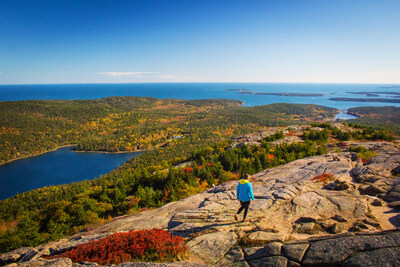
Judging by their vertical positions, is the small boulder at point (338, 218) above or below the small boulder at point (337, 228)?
below

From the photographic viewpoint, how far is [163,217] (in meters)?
19.8

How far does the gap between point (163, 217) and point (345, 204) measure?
16.3 metres

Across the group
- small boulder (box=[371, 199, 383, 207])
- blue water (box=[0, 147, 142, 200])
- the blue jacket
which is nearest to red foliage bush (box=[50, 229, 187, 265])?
the blue jacket

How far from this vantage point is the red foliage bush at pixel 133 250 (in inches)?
423

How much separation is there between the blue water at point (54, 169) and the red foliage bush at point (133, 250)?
147 metres

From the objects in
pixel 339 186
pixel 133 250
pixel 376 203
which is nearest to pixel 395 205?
pixel 376 203

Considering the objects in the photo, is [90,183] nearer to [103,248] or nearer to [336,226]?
[103,248]

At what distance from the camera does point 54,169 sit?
151 metres

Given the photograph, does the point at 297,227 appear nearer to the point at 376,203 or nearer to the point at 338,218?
the point at 338,218

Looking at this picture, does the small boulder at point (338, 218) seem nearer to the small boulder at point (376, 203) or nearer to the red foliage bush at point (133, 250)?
the small boulder at point (376, 203)

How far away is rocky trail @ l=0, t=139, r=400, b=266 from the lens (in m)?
8.73

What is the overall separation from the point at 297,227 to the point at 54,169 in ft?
606

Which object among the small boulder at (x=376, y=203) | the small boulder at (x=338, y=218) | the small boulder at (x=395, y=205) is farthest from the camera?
the small boulder at (x=376, y=203)

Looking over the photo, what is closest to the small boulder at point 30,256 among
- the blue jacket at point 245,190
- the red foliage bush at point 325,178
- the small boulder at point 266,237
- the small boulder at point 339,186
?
the small boulder at point 266,237
